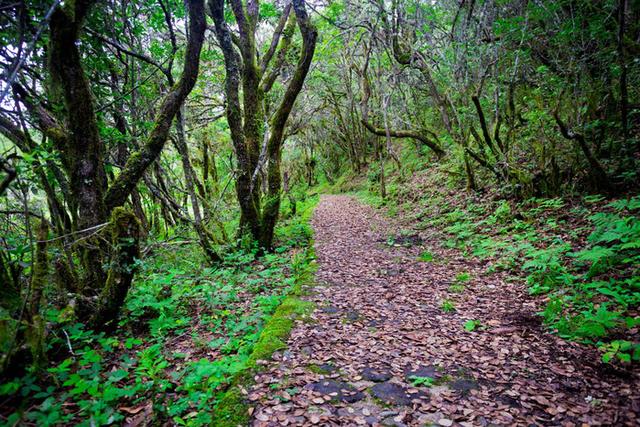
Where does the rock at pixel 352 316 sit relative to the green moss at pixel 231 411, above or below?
below

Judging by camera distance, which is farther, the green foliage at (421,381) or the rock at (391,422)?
the green foliage at (421,381)

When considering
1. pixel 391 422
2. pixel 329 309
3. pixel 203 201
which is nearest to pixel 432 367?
pixel 391 422

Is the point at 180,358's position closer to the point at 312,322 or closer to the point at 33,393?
the point at 33,393

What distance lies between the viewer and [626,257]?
4492 mm

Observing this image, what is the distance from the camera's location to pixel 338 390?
10.5 feet

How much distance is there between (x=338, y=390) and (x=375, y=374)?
1.59ft

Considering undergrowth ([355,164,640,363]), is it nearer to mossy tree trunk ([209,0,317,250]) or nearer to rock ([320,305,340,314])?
rock ([320,305,340,314])

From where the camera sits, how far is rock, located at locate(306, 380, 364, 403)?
3.11m

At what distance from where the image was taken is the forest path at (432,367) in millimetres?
2857

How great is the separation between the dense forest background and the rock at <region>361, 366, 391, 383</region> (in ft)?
3.63

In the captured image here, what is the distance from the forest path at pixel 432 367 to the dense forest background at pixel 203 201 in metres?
0.38

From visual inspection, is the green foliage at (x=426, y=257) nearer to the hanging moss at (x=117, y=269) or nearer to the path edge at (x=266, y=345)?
the path edge at (x=266, y=345)

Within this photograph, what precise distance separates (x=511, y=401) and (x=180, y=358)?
3.47 meters

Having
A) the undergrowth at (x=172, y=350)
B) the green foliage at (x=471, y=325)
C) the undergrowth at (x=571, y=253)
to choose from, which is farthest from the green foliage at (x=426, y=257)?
the green foliage at (x=471, y=325)
